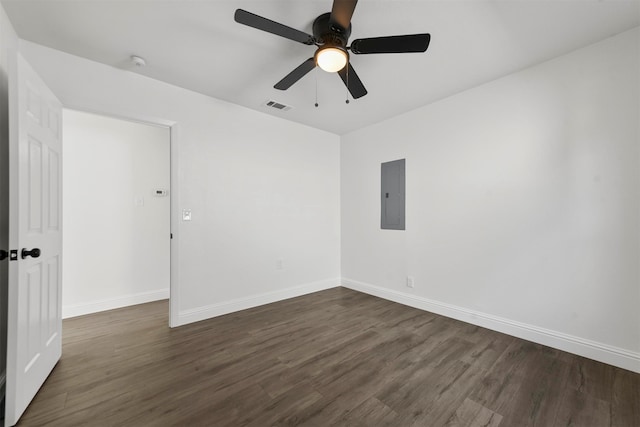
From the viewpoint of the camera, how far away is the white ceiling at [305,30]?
1.77 m

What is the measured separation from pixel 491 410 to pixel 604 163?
2091 mm

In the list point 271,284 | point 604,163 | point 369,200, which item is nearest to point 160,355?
point 271,284

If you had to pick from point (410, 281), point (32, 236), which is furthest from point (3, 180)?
point (410, 281)

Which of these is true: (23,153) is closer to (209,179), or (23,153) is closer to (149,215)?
(209,179)

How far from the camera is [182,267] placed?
2.88 meters

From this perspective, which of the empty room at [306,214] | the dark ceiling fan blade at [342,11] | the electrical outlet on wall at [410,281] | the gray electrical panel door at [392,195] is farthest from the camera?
the gray electrical panel door at [392,195]

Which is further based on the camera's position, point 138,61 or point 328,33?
point 138,61

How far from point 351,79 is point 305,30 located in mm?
489

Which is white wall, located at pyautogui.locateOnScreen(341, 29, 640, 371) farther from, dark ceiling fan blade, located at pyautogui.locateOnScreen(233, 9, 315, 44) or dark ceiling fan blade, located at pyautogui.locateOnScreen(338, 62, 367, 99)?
dark ceiling fan blade, located at pyautogui.locateOnScreen(233, 9, 315, 44)

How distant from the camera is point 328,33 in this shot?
1743mm

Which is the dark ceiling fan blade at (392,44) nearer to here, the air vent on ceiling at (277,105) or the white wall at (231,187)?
the air vent on ceiling at (277,105)

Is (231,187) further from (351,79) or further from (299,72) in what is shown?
(351,79)

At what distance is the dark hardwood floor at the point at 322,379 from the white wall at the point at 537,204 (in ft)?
1.25

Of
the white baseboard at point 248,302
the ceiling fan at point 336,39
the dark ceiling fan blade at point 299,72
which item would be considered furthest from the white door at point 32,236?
the dark ceiling fan blade at point 299,72
